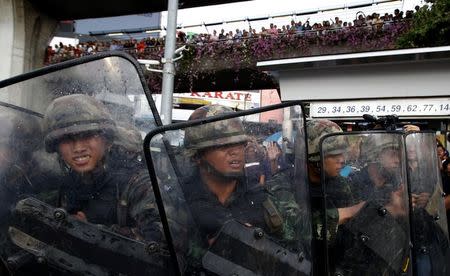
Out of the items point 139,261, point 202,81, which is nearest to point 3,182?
point 139,261

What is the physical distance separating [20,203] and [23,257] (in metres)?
0.16

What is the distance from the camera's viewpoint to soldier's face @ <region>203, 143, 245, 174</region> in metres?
1.56

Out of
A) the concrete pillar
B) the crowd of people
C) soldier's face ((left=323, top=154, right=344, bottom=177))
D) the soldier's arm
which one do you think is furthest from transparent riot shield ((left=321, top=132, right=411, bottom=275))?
the concrete pillar

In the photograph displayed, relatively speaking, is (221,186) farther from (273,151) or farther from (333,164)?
(333,164)

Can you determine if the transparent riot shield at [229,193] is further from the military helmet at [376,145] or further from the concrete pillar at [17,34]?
the concrete pillar at [17,34]

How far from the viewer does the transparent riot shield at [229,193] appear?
145 centimetres

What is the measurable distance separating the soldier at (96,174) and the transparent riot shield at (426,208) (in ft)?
4.99

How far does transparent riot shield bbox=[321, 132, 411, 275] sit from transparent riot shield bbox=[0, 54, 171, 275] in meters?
1.07

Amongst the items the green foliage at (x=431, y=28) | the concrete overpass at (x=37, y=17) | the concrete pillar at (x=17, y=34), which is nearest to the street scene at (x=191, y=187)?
the green foliage at (x=431, y=28)

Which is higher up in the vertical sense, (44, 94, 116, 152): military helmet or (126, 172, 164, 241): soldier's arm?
(44, 94, 116, 152): military helmet

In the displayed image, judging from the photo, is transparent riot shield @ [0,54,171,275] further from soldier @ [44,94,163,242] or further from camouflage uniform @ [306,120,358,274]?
camouflage uniform @ [306,120,358,274]

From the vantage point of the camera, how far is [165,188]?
4.72 feet

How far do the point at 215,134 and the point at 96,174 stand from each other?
386 millimetres

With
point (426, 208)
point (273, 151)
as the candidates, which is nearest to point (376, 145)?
point (426, 208)
